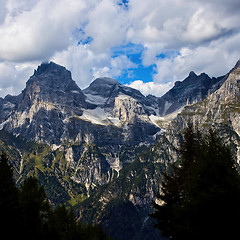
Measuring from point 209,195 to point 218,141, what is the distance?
1134 centimetres

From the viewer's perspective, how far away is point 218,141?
4306 cm

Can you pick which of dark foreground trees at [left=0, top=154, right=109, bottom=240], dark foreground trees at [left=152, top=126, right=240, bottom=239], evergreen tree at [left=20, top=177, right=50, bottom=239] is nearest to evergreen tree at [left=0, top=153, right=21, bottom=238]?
dark foreground trees at [left=0, top=154, right=109, bottom=240]

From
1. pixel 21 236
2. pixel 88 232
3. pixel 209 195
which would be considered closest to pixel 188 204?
pixel 209 195

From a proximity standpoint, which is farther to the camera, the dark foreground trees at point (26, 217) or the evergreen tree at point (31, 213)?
the evergreen tree at point (31, 213)

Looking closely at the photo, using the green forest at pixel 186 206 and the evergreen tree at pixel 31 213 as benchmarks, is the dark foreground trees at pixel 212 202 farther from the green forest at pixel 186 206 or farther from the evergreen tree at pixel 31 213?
the evergreen tree at pixel 31 213

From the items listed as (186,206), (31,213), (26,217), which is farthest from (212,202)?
(26,217)

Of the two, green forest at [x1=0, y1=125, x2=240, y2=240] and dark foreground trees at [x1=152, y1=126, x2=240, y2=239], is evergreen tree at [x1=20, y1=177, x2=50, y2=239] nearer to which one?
green forest at [x1=0, y1=125, x2=240, y2=240]

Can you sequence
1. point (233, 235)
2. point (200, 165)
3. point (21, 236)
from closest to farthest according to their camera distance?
point (233, 235), point (200, 165), point (21, 236)

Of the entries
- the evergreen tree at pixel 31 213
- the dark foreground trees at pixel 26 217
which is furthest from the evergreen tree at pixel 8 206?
the evergreen tree at pixel 31 213

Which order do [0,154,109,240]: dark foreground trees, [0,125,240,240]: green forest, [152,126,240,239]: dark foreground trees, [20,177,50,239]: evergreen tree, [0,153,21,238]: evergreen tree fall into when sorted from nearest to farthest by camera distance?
[152,126,240,239]: dark foreground trees < [0,125,240,240]: green forest < [0,153,21,238]: evergreen tree < [0,154,109,240]: dark foreground trees < [20,177,50,239]: evergreen tree

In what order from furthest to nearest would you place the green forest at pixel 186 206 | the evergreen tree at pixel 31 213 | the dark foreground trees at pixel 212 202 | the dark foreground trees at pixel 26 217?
1. the evergreen tree at pixel 31 213
2. the dark foreground trees at pixel 26 217
3. the green forest at pixel 186 206
4. the dark foreground trees at pixel 212 202

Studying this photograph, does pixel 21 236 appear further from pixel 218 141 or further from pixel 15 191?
pixel 218 141

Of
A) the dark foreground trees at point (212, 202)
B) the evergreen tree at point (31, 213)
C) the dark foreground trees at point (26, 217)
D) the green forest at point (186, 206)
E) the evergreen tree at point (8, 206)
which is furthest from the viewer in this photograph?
the evergreen tree at point (31, 213)

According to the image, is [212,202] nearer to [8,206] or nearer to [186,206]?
[186,206]
